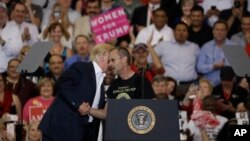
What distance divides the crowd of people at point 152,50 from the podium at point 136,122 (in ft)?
7.47

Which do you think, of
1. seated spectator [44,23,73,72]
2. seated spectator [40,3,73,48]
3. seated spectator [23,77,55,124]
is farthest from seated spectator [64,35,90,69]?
seated spectator [23,77,55,124]

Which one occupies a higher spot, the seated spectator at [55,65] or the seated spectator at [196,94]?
the seated spectator at [55,65]

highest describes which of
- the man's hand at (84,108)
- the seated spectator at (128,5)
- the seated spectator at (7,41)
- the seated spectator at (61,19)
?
the seated spectator at (128,5)

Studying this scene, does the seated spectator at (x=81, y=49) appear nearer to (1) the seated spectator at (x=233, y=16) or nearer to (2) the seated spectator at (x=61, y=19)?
(2) the seated spectator at (x=61, y=19)

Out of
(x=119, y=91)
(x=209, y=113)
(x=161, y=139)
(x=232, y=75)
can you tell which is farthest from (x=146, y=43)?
(x=161, y=139)

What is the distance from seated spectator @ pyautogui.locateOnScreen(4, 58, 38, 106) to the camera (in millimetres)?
14344

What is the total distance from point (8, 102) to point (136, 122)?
13.7 feet

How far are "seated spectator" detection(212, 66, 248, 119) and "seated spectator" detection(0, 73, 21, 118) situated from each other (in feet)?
9.66

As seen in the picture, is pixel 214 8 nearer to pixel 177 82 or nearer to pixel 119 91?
pixel 177 82

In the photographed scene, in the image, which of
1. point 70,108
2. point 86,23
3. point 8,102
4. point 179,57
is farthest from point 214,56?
point 70,108

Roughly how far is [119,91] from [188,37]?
5171mm

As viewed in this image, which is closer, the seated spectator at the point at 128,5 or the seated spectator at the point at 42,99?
the seated spectator at the point at 42,99

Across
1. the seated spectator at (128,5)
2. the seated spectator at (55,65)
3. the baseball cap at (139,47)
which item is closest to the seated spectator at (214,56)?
the baseball cap at (139,47)

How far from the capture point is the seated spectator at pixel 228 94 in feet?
46.8
